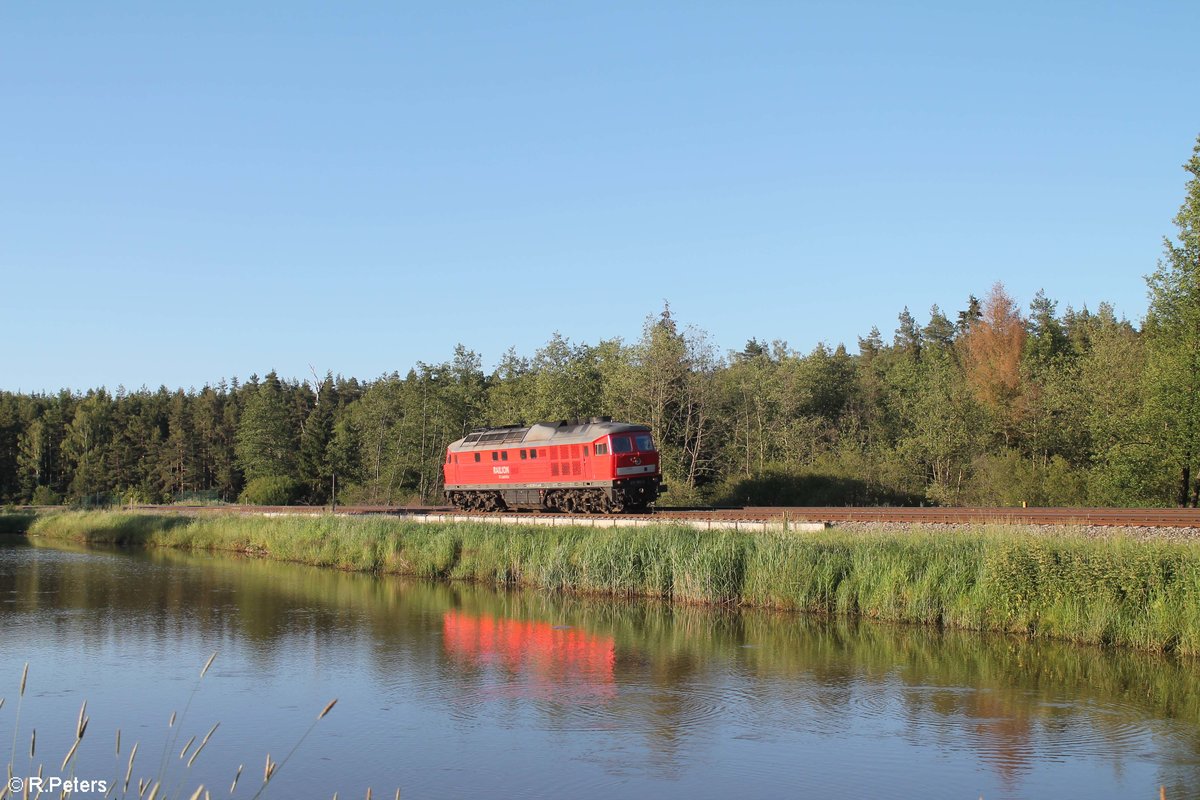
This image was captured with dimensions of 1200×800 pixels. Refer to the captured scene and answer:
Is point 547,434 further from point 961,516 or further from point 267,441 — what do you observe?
point 267,441

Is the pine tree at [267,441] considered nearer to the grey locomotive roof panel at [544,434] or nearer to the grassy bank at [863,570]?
the grey locomotive roof panel at [544,434]

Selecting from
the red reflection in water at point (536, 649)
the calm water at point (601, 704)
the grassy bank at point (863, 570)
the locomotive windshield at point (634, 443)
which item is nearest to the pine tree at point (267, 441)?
the grassy bank at point (863, 570)

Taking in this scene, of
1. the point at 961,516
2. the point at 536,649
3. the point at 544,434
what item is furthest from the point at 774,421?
the point at 536,649

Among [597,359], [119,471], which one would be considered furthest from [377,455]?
[119,471]

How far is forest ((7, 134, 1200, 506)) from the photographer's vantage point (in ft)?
122

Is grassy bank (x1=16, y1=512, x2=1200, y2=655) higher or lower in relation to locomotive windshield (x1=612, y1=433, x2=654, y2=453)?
lower

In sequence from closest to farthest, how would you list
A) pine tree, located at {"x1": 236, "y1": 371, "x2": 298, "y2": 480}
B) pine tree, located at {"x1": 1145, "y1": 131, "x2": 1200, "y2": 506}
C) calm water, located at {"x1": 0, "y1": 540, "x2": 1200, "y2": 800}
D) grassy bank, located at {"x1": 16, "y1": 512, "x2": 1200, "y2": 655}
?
calm water, located at {"x1": 0, "y1": 540, "x2": 1200, "y2": 800}
grassy bank, located at {"x1": 16, "y1": 512, "x2": 1200, "y2": 655}
pine tree, located at {"x1": 1145, "y1": 131, "x2": 1200, "y2": 506}
pine tree, located at {"x1": 236, "y1": 371, "x2": 298, "y2": 480}

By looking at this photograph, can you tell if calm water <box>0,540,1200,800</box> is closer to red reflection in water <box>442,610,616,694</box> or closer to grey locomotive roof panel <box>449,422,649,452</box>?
red reflection in water <box>442,610,616,694</box>

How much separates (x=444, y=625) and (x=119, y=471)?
268 feet

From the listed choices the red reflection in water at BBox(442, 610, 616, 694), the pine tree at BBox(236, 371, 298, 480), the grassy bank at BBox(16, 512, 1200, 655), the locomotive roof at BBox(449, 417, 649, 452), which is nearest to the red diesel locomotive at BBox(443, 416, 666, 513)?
the locomotive roof at BBox(449, 417, 649, 452)

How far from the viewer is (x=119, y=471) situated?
3703 inches

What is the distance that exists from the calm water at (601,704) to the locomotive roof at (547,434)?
11641 millimetres

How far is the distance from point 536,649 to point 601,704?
16.4ft

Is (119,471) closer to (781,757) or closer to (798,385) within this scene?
(798,385)
